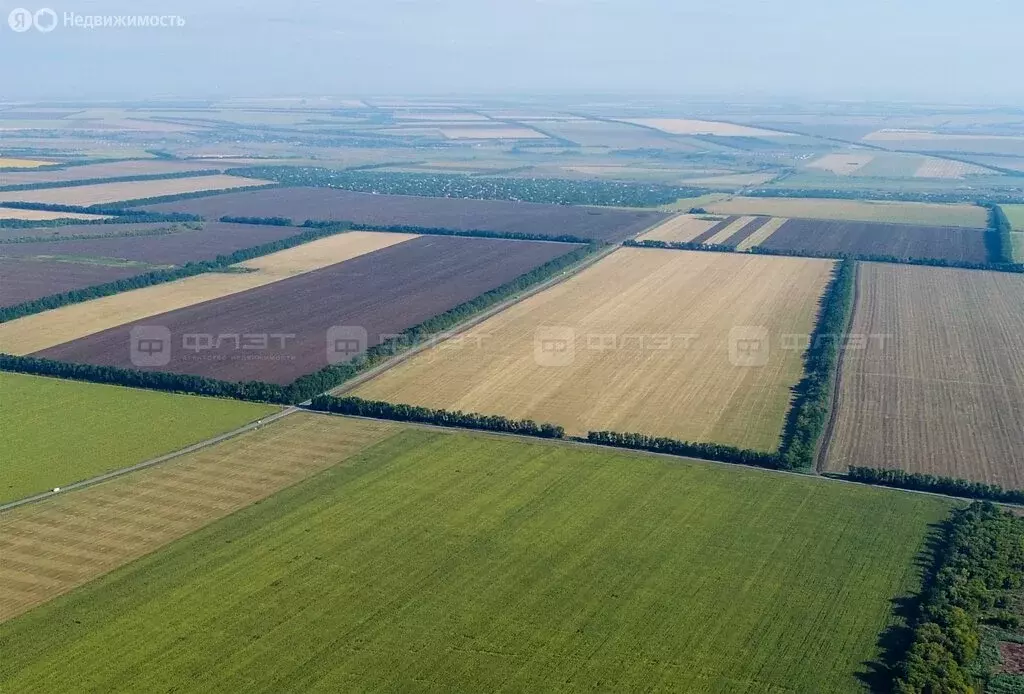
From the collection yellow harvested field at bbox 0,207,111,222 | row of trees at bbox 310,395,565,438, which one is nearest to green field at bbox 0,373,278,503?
row of trees at bbox 310,395,565,438

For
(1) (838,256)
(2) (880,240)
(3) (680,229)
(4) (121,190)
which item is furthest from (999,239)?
(4) (121,190)

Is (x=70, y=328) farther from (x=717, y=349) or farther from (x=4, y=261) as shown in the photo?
(x=717, y=349)

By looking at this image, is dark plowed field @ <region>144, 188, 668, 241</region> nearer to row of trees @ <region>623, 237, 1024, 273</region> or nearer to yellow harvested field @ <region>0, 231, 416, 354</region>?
row of trees @ <region>623, 237, 1024, 273</region>

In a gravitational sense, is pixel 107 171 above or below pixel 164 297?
above

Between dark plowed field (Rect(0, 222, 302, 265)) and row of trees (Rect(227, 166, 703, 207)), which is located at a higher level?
row of trees (Rect(227, 166, 703, 207))

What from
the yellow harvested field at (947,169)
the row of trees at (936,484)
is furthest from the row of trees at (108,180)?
the row of trees at (936,484)
